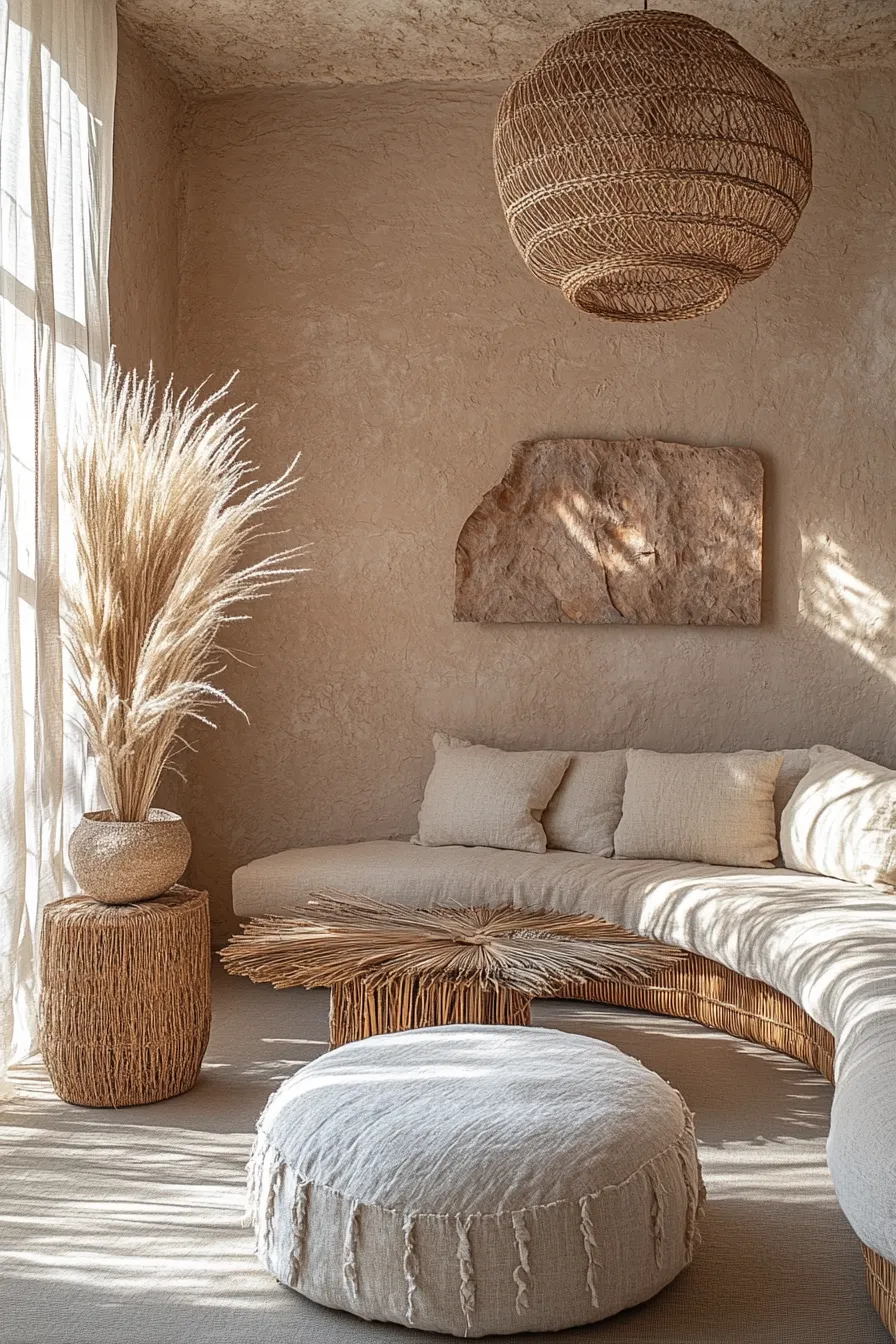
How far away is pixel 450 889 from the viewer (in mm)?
4102

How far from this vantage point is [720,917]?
12.1ft

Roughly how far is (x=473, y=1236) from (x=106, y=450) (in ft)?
7.04

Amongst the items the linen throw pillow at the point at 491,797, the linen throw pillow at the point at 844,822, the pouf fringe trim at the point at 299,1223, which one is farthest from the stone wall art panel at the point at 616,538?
the pouf fringe trim at the point at 299,1223

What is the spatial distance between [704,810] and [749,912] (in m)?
0.68

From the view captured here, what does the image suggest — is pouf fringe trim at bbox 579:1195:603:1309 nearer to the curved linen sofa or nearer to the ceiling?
the curved linen sofa

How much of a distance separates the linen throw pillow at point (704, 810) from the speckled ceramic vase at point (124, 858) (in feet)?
5.67

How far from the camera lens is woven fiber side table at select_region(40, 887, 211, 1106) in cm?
317

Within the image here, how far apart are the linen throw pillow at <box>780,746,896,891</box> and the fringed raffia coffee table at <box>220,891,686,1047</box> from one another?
3.00 ft

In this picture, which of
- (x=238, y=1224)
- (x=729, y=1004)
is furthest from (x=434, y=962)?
(x=729, y=1004)

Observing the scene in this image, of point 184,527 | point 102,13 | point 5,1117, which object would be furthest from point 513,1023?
point 102,13

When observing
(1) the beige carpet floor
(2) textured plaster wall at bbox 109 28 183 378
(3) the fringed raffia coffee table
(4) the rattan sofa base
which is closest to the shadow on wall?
(4) the rattan sofa base

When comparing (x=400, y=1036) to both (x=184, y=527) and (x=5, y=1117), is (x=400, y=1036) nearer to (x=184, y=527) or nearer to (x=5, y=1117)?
(x=5, y=1117)

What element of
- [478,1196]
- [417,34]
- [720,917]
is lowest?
[478,1196]

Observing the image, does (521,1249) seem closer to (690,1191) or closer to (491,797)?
(690,1191)
